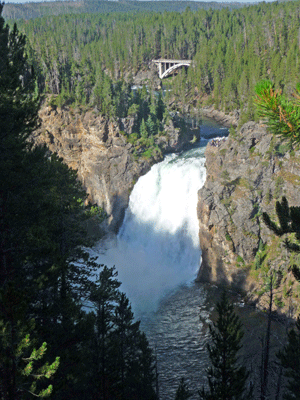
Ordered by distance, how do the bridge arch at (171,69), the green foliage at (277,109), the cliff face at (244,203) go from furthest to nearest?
1. the bridge arch at (171,69)
2. the cliff face at (244,203)
3. the green foliage at (277,109)

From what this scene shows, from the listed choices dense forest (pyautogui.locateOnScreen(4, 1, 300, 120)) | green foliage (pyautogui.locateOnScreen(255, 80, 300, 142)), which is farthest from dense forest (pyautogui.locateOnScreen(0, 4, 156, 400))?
dense forest (pyautogui.locateOnScreen(4, 1, 300, 120))

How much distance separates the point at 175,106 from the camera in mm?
110562

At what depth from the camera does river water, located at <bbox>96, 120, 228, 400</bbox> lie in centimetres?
3825

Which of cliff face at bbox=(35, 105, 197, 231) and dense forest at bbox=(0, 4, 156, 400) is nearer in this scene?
dense forest at bbox=(0, 4, 156, 400)

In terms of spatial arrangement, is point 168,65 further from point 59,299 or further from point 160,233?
point 59,299

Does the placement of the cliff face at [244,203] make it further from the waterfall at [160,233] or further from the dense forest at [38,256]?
the dense forest at [38,256]

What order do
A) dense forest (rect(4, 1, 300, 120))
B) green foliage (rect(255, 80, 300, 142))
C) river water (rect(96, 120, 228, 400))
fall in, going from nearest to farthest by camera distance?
1. green foliage (rect(255, 80, 300, 142))
2. river water (rect(96, 120, 228, 400))
3. dense forest (rect(4, 1, 300, 120))

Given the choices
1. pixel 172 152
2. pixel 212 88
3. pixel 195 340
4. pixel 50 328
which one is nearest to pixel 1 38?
pixel 50 328

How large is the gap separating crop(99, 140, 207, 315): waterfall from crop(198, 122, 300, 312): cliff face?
4.56 metres

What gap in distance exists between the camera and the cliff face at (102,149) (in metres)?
67.8

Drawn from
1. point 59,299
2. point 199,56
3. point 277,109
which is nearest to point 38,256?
point 59,299

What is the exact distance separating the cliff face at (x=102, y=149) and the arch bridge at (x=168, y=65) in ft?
239

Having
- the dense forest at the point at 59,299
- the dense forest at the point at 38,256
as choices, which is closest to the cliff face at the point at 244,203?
the dense forest at the point at 59,299

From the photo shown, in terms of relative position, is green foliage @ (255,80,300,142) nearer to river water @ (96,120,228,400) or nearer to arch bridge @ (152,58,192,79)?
river water @ (96,120,228,400)
